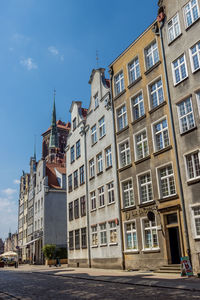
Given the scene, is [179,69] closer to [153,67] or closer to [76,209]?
[153,67]

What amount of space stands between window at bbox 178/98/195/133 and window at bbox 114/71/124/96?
8631 millimetres

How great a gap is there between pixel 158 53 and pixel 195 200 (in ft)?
38.9

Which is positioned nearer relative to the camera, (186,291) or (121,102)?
(186,291)

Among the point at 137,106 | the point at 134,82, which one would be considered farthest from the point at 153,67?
the point at 137,106

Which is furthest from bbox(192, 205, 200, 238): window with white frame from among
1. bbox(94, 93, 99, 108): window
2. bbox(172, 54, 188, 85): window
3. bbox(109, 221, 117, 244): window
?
bbox(94, 93, 99, 108): window

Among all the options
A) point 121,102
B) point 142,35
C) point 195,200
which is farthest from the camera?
point 121,102

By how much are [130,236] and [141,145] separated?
7.46m

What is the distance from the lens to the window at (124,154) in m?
27.2

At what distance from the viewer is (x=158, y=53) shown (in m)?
24.7

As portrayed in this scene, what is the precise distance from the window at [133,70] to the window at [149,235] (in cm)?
1211

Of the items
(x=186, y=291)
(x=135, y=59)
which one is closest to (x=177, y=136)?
(x=135, y=59)

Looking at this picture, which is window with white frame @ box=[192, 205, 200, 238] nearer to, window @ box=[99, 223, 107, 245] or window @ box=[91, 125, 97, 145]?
window @ box=[99, 223, 107, 245]

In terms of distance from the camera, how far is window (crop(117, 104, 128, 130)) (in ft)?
92.7

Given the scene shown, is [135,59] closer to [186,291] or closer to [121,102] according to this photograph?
[121,102]
